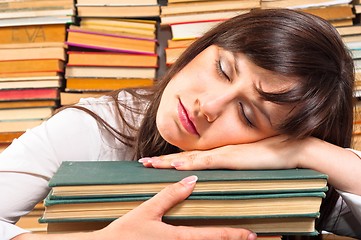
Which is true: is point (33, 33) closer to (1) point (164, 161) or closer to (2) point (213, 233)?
(1) point (164, 161)

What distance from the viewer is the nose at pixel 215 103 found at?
83 cm

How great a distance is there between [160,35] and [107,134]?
2.67 ft

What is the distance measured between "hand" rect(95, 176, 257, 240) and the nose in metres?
0.20

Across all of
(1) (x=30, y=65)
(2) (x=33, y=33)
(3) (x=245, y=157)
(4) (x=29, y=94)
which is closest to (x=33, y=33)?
(2) (x=33, y=33)

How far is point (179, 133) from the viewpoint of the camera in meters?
0.86

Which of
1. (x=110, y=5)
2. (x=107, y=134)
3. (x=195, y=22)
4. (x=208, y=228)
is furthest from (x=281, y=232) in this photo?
(x=110, y=5)

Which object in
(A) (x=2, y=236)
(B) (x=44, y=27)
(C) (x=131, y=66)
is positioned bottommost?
(A) (x=2, y=236)

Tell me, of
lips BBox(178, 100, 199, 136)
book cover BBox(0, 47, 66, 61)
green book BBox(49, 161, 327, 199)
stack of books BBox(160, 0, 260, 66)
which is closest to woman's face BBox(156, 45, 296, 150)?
lips BBox(178, 100, 199, 136)

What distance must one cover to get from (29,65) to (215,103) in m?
1.07

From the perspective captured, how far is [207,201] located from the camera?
0.65 metres

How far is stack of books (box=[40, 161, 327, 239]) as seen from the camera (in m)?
0.64

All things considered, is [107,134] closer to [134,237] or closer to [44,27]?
[134,237]

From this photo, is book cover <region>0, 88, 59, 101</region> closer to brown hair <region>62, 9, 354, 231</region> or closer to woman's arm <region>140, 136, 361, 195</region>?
brown hair <region>62, 9, 354, 231</region>

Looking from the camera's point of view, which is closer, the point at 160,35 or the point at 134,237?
the point at 134,237
